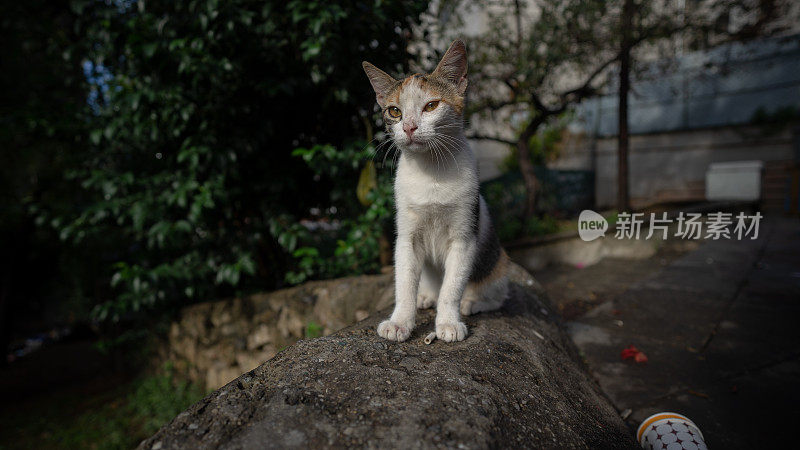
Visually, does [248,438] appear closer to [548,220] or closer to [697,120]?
[548,220]

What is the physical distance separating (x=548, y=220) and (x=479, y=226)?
5.45m

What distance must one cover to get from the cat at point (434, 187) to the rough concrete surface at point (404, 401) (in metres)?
0.18

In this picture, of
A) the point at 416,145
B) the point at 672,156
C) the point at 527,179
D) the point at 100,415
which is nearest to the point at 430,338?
the point at 416,145

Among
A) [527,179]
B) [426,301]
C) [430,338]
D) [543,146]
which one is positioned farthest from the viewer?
[543,146]

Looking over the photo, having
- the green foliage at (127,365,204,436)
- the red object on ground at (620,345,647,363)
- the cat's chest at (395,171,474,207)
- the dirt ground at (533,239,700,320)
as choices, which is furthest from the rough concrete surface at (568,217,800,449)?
the green foliage at (127,365,204,436)

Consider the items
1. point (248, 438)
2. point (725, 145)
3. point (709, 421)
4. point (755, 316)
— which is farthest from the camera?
point (725, 145)

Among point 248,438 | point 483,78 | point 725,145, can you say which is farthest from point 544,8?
point 725,145

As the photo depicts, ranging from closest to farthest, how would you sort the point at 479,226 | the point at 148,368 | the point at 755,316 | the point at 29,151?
the point at 479,226 < the point at 755,316 < the point at 29,151 < the point at 148,368

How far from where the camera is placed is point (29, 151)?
13.2ft

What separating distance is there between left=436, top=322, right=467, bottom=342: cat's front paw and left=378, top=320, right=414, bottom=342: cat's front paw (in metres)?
0.14

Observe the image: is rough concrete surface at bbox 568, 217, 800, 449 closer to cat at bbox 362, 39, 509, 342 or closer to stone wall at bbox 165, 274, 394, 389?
cat at bbox 362, 39, 509, 342

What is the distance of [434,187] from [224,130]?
75.4 inches

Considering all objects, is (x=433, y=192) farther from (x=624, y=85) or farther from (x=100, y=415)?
(x=624, y=85)

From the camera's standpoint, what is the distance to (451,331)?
1681 millimetres
